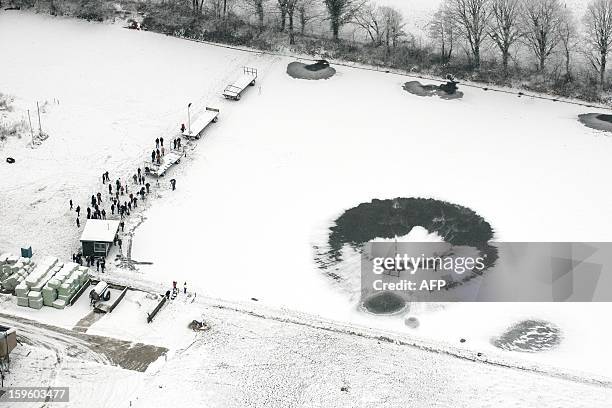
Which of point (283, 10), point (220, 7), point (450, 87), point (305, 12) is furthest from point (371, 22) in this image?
point (220, 7)

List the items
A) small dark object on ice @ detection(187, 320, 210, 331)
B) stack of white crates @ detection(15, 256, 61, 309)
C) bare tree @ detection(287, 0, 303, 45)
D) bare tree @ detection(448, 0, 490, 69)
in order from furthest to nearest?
bare tree @ detection(287, 0, 303, 45), bare tree @ detection(448, 0, 490, 69), stack of white crates @ detection(15, 256, 61, 309), small dark object on ice @ detection(187, 320, 210, 331)

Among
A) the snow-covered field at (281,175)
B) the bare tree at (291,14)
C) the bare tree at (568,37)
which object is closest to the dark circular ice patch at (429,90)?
the snow-covered field at (281,175)

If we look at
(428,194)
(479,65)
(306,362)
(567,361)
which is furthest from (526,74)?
(306,362)

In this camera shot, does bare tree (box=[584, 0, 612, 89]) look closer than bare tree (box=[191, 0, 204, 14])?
Yes

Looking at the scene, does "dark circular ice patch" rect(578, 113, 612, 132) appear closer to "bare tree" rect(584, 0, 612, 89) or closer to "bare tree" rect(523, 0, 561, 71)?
"bare tree" rect(584, 0, 612, 89)

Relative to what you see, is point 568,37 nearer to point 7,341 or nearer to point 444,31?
point 444,31

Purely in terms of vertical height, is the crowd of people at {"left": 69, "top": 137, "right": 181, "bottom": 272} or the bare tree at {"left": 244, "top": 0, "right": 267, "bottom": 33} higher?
the bare tree at {"left": 244, "top": 0, "right": 267, "bottom": 33}

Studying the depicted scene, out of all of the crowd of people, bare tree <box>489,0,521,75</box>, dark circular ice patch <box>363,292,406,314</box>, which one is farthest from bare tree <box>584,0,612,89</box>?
the crowd of people
